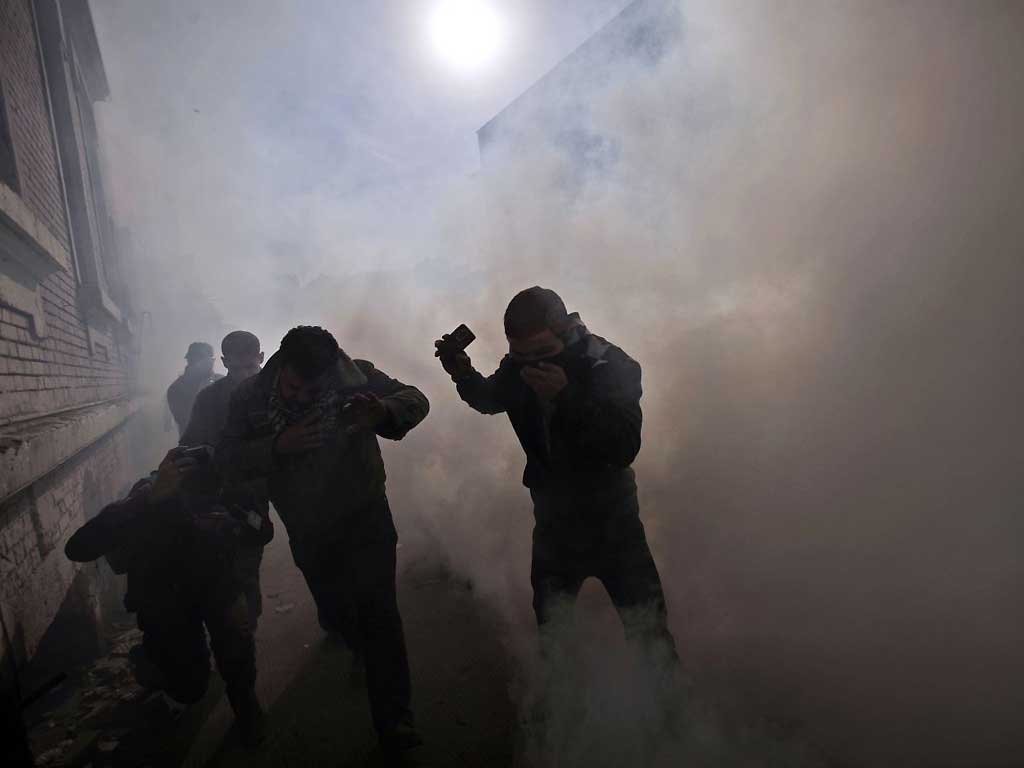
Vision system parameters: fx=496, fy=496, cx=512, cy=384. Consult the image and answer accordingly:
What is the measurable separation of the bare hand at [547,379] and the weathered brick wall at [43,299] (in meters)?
3.08

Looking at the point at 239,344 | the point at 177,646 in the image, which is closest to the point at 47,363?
the point at 239,344

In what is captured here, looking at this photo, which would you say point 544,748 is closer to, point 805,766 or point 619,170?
point 805,766

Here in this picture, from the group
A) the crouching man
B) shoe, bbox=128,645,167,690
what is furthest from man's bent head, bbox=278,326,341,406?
shoe, bbox=128,645,167,690

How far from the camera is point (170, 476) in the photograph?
2.21 m

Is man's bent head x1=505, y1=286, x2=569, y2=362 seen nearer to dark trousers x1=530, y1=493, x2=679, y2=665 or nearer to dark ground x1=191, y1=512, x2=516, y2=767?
dark trousers x1=530, y1=493, x2=679, y2=665

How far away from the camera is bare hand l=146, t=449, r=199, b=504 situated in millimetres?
2197

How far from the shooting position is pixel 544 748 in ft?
7.02

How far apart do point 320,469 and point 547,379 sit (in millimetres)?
1105

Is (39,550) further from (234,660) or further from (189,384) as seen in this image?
(189,384)

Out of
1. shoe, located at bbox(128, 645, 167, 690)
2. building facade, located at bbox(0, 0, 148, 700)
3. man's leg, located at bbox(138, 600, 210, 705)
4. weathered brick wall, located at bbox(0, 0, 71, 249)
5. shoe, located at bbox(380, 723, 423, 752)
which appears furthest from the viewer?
weathered brick wall, located at bbox(0, 0, 71, 249)

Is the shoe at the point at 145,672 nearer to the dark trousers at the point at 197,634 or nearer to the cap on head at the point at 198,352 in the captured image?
the dark trousers at the point at 197,634

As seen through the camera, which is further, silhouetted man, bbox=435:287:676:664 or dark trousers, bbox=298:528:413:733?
dark trousers, bbox=298:528:413:733

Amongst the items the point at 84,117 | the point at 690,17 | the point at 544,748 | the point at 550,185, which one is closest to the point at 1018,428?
the point at 544,748

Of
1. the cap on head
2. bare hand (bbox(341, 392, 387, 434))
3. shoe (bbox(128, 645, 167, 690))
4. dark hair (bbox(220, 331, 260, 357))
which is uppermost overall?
the cap on head
